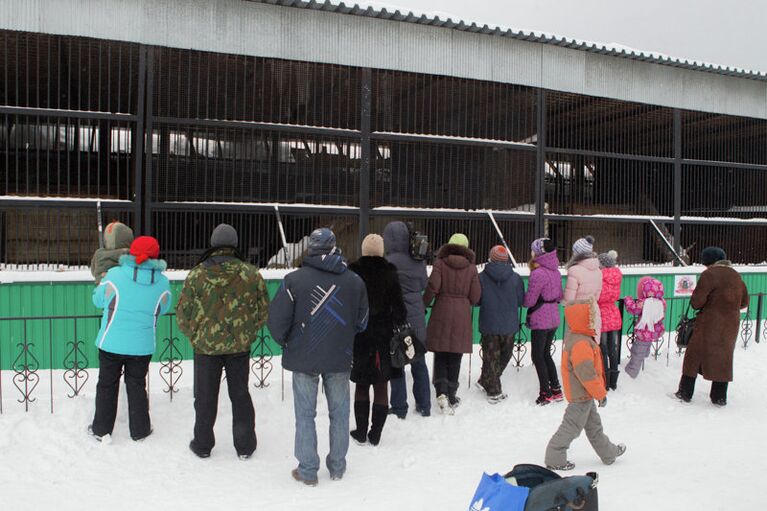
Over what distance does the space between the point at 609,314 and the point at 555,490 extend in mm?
3929

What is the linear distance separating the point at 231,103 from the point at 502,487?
24.1ft

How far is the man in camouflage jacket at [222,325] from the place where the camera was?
5316 mm

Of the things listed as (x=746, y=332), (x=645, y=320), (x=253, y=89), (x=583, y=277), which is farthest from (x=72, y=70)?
Result: (x=746, y=332)

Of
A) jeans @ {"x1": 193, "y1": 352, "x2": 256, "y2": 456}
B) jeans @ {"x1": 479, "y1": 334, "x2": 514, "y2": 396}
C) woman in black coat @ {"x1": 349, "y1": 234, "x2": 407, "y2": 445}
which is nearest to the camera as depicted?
jeans @ {"x1": 193, "y1": 352, "x2": 256, "y2": 456}

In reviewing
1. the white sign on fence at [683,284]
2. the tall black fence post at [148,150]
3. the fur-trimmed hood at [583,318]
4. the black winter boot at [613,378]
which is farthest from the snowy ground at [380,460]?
the white sign on fence at [683,284]

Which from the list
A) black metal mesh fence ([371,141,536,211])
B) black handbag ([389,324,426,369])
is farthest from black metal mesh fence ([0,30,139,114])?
black handbag ([389,324,426,369])

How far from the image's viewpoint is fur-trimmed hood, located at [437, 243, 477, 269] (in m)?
6.85

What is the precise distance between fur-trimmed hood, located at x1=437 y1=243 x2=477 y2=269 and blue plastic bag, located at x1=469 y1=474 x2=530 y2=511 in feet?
9.94

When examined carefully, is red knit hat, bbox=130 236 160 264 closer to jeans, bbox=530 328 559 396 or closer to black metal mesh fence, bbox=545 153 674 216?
jeans, bbox=530 328 559 396

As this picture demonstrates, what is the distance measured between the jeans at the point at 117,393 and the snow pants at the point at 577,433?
3.59 meters

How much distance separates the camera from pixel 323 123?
10141mm

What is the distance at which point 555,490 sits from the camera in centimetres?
414

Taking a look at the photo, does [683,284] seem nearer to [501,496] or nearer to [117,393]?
[501,496]

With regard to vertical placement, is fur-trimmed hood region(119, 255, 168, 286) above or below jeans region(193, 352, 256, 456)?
above
